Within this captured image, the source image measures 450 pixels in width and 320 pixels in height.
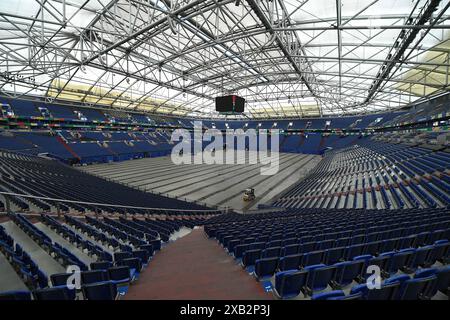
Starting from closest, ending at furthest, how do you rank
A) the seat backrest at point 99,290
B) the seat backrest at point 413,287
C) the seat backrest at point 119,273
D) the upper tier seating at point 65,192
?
the seat backrest at point 413,287 → the seat backrest at point 99,290 → the seat backrest at point 119,273 → the upper tier seating at point 65,192

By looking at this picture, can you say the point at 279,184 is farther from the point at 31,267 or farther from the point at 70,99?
the point at 70,99

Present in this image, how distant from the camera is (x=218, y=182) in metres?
22.8

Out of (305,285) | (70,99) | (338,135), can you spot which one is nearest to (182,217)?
(305,285)

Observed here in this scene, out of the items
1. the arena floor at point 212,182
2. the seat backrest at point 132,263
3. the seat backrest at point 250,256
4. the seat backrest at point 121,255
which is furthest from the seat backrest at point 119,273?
the arena floor at point 212,182

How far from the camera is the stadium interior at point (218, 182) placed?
12.3ft

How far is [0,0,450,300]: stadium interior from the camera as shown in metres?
3.75

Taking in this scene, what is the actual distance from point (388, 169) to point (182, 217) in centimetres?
1519

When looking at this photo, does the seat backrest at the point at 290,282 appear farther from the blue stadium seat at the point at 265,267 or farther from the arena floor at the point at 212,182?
the arena floor at the point at 212,182

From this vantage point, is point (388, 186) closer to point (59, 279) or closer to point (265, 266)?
point (265, 266)

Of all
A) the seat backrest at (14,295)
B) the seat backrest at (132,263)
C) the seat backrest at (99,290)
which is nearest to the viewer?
the seat backrest at (14,295)

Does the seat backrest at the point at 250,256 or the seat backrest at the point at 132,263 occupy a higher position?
the seat backrest at the point at 250,256

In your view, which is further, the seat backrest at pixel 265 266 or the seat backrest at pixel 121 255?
the seat backrest at pixel 121 255

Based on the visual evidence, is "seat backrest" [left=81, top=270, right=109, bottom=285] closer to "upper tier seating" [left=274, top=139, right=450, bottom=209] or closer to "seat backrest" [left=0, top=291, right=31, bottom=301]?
"seat backrest" [left=0, top=291, right=31, bottom=301]
